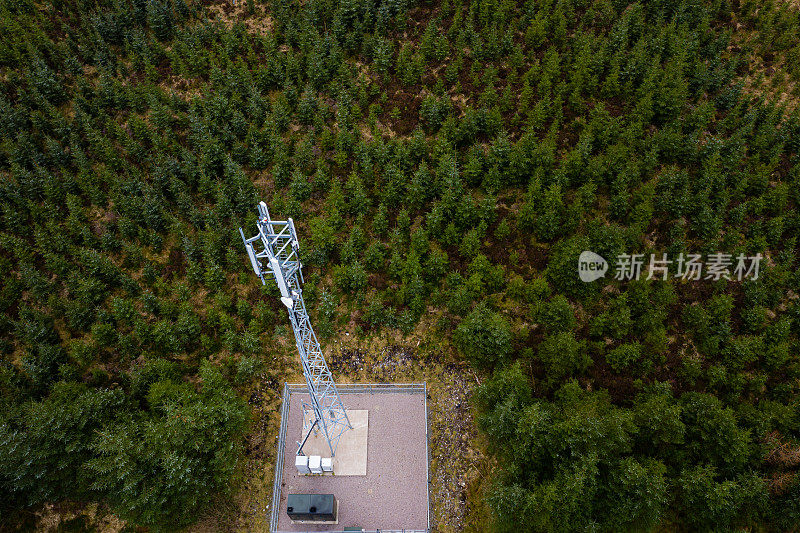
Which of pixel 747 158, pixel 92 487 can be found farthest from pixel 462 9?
pixel 92 487

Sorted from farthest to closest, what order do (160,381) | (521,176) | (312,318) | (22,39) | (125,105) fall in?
(22,39)
(125,105)
(521,176)
(312,318)
(160,381)

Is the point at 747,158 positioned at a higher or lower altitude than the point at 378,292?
higher

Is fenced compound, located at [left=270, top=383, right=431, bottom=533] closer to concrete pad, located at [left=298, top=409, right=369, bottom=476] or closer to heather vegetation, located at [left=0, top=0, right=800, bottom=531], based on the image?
concrete pad, located at [left=298, top=409, right=369, bottom=476]

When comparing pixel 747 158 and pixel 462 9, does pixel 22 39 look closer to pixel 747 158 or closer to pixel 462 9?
pixel 462 9

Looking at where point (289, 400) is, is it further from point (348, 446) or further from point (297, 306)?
point (297, 306)

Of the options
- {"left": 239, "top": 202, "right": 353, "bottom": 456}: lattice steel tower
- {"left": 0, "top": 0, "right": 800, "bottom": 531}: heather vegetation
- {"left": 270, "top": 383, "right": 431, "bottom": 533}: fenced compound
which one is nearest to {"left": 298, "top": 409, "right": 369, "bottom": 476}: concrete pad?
{"left": 239, "top": 202, "right": 353, "bottom": 456}: lattice steel tower
